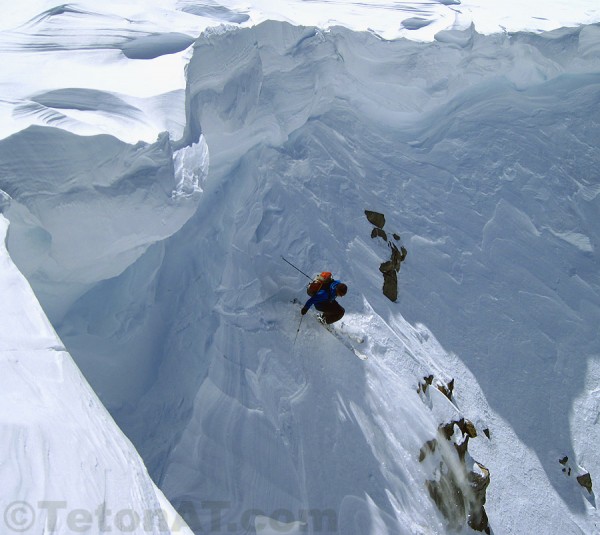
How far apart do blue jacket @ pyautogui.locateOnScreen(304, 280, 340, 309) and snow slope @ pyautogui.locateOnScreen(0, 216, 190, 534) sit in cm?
295

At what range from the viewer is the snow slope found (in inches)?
107

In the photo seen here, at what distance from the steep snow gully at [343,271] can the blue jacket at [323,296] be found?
0.35 meters

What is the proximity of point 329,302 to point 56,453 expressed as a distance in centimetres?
360

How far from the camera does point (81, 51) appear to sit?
246 inches

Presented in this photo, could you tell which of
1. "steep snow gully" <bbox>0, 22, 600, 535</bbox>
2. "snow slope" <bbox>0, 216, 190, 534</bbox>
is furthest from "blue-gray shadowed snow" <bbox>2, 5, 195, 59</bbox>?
"snow slope" <bbox>0, 216, 190, 534</bbox>

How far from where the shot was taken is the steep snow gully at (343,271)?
5.24 meters

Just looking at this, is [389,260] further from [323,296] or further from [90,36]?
[90,36]

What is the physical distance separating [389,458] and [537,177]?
18.2ft

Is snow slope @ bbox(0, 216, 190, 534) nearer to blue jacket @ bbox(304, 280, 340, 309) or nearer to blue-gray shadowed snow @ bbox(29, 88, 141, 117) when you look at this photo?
blue-gray shadowed snow @ bbox(29, 88, 141, 117)

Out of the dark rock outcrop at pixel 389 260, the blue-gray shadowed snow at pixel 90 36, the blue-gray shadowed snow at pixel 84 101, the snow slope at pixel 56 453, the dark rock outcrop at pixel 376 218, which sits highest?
the blue-gray shadowed snow at pixel 90 36

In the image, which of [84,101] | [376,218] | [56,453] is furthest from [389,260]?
[56,453]

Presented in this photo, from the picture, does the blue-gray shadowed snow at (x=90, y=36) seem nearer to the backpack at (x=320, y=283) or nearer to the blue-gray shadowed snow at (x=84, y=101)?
the blue-gray shadowed snow at (x=84, y=101)

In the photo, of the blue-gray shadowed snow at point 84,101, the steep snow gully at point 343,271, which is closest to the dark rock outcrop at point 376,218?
the steep snow gully at point 343,271

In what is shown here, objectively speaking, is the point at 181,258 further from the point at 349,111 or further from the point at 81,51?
the point at 349,111
